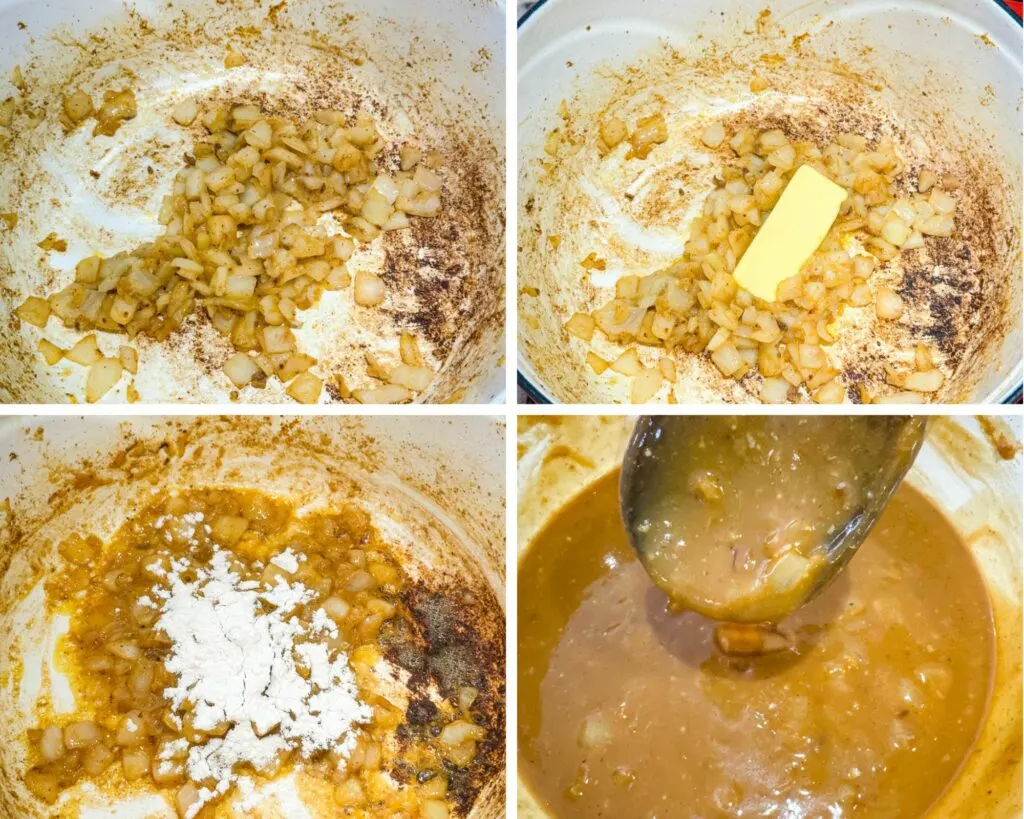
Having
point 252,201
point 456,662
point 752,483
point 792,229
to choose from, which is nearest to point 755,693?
point 752,483

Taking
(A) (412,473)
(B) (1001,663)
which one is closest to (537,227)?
(A) (412,473)

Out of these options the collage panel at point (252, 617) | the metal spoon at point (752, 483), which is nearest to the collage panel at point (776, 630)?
the metal spoon at point (752, 483)

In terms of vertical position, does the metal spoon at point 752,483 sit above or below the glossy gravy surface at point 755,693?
above

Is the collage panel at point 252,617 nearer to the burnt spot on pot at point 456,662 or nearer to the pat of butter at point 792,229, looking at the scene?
the burnt spot on pot at point 456,662

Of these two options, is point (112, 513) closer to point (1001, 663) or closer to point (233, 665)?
point (233, 665)

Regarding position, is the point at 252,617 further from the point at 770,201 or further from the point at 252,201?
the point at 770,201

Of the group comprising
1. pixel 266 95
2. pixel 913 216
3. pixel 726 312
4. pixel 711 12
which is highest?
pixel 711 12
